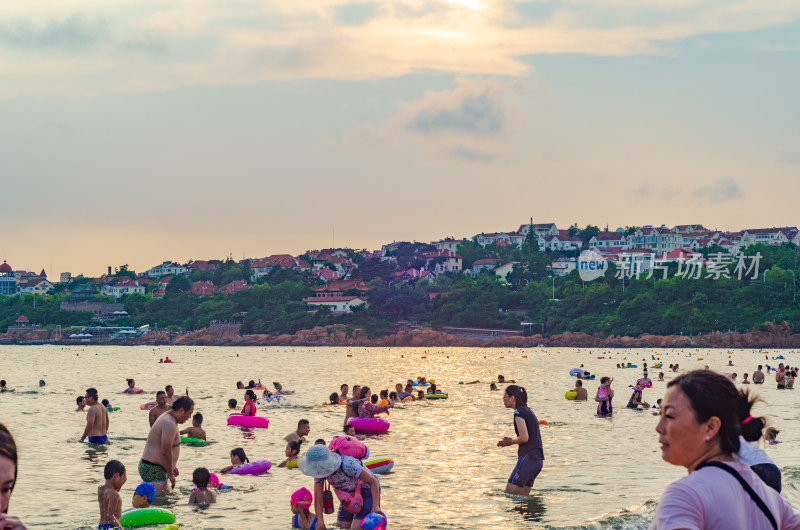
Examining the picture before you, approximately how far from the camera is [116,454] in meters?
22.4

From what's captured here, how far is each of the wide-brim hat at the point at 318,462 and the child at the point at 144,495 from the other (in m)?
5.85

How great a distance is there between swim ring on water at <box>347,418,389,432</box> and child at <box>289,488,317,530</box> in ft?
39.9

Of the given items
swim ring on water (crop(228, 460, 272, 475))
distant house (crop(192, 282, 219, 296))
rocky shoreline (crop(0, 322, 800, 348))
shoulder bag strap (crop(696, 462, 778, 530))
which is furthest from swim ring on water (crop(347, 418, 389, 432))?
distant house (crop(192, 282, 219, 296))

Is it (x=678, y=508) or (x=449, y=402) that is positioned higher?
(x=678, y=508)

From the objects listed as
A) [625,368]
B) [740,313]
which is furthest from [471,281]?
[625,368]

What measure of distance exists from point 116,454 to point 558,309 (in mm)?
120698

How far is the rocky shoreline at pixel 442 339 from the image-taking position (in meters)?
117

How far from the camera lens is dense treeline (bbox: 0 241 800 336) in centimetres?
12694

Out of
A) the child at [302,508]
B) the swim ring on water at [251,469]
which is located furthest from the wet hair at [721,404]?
the swim ring on water at [251,469]

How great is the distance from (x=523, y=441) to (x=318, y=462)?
5.20 metres

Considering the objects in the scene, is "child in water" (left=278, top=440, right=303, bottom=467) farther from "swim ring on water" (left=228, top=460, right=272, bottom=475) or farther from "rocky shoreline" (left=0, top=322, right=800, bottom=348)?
"rocky shoreline" (left=0, top=322, right=800, bottom=348)

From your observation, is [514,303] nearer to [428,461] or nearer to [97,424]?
[97,424]

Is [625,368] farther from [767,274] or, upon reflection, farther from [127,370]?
[767,274]

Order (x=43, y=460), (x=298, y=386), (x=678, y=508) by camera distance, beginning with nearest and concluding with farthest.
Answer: (x=678, y=508) → (x=43, y=460) → (x=298, y=386)
